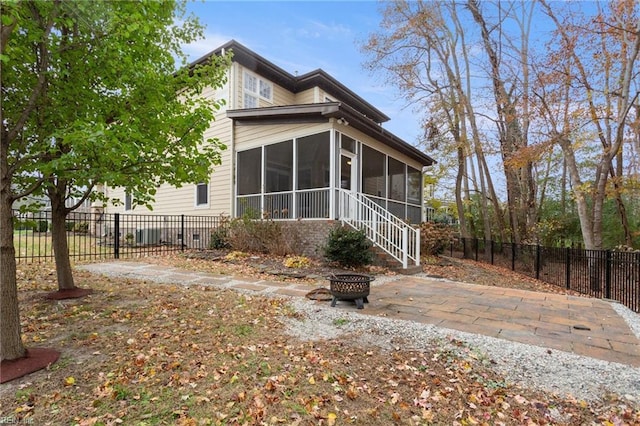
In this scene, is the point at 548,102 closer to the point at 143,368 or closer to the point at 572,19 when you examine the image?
the point at 572,19

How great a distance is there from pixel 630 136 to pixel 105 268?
57.6 feet

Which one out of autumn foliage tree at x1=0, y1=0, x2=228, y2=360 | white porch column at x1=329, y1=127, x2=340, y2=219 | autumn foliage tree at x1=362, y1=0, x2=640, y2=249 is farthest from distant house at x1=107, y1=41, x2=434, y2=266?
autumn foliage tree at x1=0, y1=0, x2=228, y2=360

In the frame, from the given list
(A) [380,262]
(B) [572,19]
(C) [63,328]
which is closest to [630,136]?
(B) [572,19]

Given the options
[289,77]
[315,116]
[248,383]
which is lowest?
[248,383]

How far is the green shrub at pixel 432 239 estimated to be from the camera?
11745 mm

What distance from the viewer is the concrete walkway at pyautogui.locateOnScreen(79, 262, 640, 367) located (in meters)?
3.71

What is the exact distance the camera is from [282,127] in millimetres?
11047

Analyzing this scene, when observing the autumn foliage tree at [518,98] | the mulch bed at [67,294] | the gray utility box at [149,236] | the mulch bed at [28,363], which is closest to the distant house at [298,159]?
the gray utility box at [149,236]

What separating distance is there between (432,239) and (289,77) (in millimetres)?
8861

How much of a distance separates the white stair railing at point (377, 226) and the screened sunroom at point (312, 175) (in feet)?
1.05

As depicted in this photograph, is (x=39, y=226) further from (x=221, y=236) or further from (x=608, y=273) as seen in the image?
(x=608, y=273)

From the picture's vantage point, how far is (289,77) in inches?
566

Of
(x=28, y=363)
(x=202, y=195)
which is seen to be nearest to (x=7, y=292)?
(x=28, y=363)

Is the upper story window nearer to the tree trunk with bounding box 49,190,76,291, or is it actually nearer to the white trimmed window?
the white trimmed window
